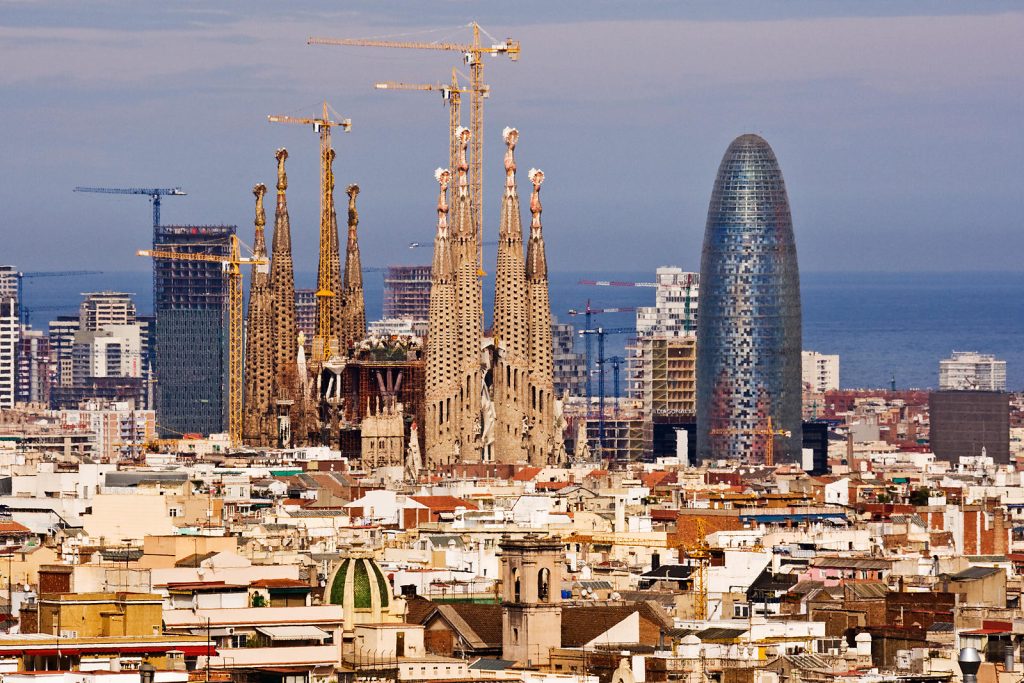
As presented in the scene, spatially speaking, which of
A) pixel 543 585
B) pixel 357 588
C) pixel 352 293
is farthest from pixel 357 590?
pixel 352 293

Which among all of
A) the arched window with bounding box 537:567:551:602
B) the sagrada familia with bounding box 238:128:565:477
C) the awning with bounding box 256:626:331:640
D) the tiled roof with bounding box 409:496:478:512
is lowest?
the awning with bounding box 256:626:331:640

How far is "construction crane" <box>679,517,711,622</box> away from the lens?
2707 inches

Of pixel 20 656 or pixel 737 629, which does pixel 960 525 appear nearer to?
pixel 737 629

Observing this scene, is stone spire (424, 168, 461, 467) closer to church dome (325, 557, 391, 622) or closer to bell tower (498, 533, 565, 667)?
bell tower (498, 533, 565, 667)

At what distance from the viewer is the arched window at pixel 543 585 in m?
56.8

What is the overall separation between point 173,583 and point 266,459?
86.7m

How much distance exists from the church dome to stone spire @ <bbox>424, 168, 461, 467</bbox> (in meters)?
100

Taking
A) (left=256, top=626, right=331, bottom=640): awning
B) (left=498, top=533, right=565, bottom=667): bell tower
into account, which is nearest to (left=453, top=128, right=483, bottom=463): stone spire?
(left=498, top=533, right=565, bottom=667): bell tower

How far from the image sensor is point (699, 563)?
7856cm

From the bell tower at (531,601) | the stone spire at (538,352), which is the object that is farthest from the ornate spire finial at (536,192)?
the bell tower at (531,601)

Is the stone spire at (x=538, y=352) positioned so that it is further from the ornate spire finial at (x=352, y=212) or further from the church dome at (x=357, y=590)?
the church dome at (x=357, y=590)

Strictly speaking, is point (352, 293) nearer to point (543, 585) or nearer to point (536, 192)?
point (536, 192)

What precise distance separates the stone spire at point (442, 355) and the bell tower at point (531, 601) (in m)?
96.9

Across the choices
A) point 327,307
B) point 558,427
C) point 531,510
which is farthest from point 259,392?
point 531,510
